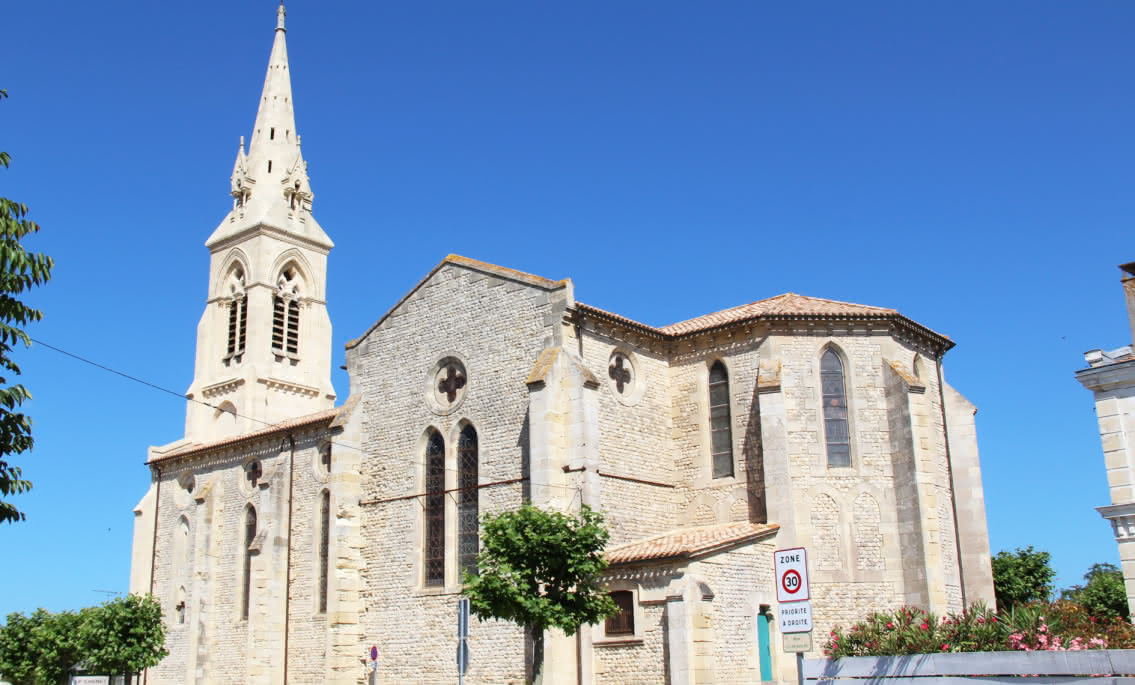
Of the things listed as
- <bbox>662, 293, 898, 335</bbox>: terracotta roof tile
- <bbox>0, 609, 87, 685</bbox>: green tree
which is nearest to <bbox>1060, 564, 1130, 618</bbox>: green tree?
<bbox>662, 293, 898, 335</bbox>: terracotta roof tile

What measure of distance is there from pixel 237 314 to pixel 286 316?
7.78 feet

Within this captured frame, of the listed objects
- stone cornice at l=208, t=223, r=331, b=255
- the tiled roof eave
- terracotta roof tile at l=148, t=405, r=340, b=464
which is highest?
stone cornice at l=208, t=223, r=331, b=255

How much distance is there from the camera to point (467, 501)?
28.3 m

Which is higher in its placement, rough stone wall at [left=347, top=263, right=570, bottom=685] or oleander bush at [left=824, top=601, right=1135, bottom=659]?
rough stone wall at [left=347, top=263, right=570, bottom=685]

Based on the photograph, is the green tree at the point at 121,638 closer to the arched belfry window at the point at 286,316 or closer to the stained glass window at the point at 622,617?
the arched belfry window at the point at 286,316

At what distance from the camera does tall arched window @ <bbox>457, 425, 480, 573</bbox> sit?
28.0 metres

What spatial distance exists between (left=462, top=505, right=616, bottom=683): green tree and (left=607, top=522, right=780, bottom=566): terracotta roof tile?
5.82ft

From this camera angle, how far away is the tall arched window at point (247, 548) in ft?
116

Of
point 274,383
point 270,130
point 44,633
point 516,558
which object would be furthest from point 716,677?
point 270,130

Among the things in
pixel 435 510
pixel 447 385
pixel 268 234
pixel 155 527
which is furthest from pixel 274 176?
pixel 435 510

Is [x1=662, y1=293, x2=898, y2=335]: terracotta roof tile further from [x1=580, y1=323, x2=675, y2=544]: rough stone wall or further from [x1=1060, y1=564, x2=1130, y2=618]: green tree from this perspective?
[x1=1060, y1=564, x2=1130, y2=618]: green tree

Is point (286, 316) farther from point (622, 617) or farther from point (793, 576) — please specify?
point (793, 576)

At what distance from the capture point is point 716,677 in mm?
22781

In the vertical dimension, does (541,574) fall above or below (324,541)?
below
